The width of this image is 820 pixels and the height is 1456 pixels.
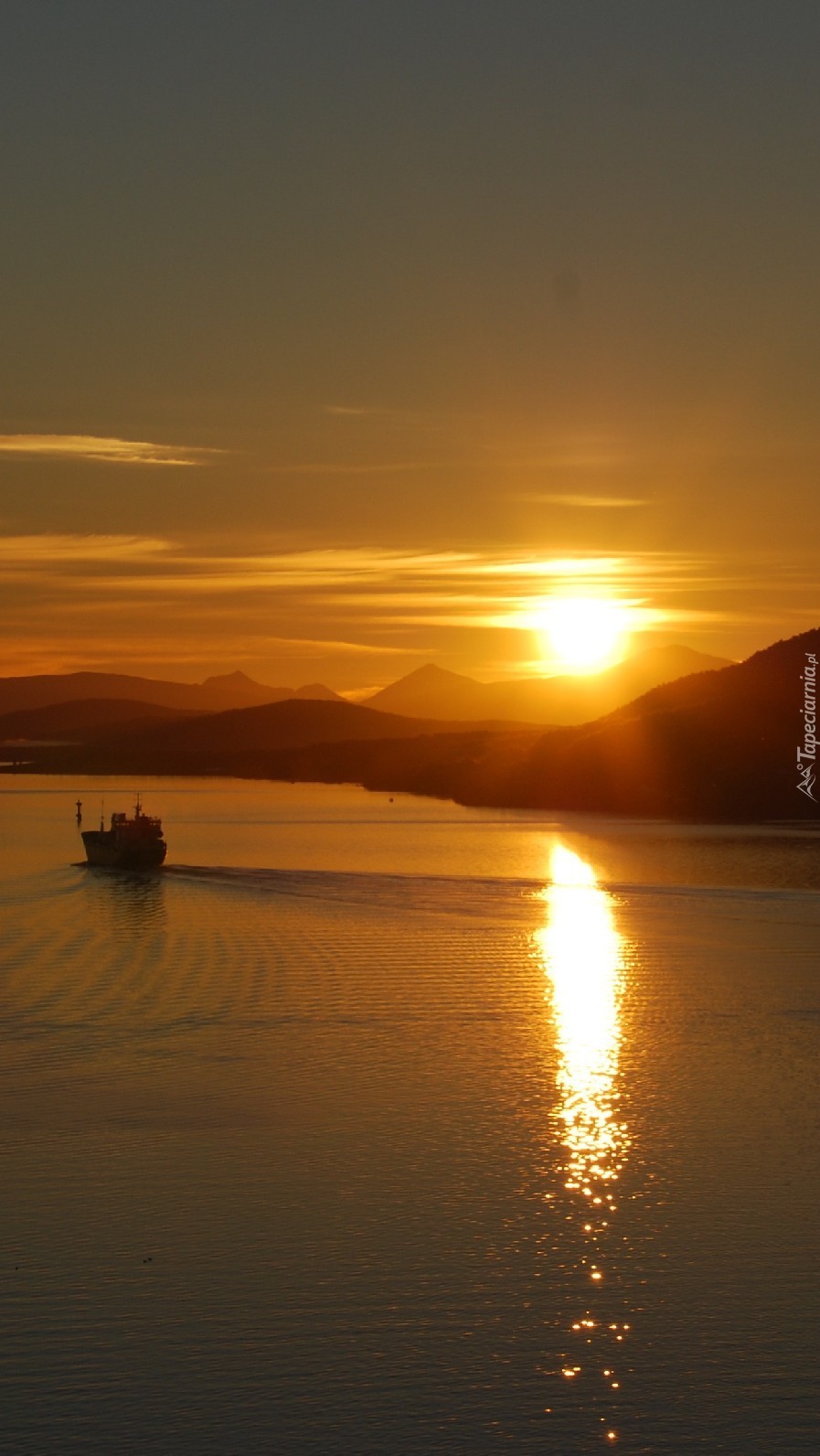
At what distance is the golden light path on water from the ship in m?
33.5

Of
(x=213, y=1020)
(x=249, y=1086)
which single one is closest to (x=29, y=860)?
(x=213, y=1020)

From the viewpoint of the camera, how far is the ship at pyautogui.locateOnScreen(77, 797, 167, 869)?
319 ft

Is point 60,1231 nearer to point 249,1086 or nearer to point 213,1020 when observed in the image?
point 249,1086

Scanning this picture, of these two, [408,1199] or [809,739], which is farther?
[809,739]

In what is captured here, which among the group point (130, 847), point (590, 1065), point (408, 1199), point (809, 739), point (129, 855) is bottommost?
point (408, 1199)

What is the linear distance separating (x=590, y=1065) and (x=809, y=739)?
511 ft

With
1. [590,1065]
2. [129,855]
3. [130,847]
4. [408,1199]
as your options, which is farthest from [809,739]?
[408,1199]

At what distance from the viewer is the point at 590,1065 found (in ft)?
114

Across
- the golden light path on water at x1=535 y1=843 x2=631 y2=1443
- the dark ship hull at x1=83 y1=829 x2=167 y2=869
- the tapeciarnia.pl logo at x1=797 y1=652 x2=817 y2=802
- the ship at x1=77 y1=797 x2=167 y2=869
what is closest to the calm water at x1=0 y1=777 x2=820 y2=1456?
the golden light path on water at x1=535 y1=843 x2=631 y2=1443

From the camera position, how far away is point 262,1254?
2084cm

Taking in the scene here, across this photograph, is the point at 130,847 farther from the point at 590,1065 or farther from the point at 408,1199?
the point at 408,1199

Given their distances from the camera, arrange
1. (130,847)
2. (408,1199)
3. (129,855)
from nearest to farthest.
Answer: (408,1199)
(129,855)
(130,847)

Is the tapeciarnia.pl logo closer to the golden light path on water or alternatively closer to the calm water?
the golden light path on water

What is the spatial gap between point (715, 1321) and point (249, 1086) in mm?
15034
